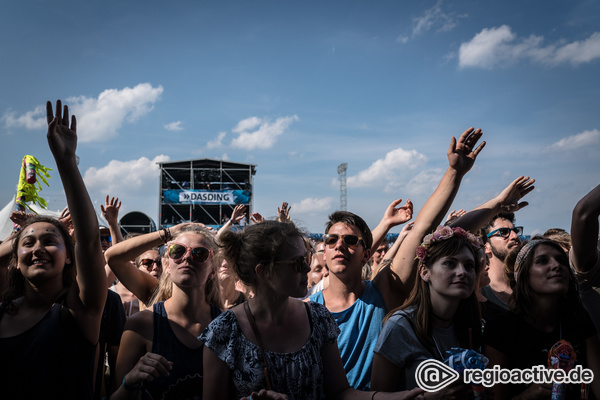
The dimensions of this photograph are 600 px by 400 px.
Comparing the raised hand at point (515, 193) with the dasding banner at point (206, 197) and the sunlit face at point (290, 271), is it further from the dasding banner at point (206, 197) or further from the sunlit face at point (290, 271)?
the dasding banner at point (206, 197)

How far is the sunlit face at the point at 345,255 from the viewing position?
3.04 metres

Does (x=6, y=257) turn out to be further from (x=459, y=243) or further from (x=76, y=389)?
(x=459, y=243)

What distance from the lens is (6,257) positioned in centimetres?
308

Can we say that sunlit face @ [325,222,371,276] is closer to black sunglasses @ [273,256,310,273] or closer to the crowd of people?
the crowd of people

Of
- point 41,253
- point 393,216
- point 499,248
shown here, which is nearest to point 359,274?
point 393,216

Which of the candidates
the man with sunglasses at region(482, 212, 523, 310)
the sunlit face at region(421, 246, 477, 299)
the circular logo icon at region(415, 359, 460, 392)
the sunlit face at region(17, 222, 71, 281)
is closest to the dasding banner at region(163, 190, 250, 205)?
the man with sunglasses at region(482, 212, 523, 310)

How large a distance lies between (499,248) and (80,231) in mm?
3579

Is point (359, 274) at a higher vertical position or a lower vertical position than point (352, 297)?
higher

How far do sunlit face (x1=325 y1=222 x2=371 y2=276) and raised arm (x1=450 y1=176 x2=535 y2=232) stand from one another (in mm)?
718

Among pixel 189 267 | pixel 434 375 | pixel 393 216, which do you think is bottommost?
pixel 434 375

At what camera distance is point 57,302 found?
7.89 ft

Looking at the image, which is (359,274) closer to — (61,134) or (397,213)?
(397,213)

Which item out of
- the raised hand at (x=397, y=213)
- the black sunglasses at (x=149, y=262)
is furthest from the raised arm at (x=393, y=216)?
the black sunglasses at (x=149, y=262)

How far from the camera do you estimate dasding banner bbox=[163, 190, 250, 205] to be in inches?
1113
